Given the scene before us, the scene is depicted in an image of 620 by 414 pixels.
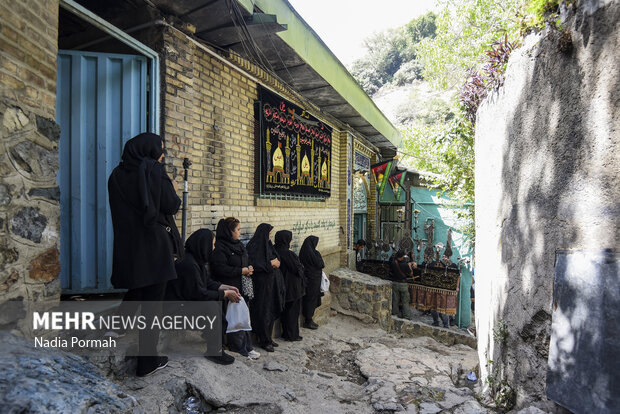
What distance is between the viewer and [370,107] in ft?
27.0

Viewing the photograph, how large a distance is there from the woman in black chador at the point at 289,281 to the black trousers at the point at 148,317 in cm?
265

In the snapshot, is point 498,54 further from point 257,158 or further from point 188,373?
point 188,373

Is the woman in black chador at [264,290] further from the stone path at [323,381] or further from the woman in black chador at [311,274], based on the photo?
the woman in black chador at [311,274]

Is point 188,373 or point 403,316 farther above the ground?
point 188,373

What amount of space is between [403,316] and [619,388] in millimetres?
7087

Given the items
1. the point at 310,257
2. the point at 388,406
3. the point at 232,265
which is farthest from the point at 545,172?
the point at 310,257

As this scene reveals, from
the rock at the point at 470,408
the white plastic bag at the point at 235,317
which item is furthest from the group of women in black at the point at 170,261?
the rock at the point at 470,408

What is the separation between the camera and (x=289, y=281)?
17.4ft

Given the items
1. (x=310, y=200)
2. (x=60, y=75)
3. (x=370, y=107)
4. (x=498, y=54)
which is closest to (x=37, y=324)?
(x=60, y=75)

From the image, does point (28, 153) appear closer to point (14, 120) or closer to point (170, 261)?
point (14, 120)

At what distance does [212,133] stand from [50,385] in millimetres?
3376

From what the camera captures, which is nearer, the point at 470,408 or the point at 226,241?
the point at 470,408

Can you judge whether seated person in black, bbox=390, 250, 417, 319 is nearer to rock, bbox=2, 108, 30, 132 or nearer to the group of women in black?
the group of women in black

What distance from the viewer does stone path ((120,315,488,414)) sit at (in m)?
2.75
